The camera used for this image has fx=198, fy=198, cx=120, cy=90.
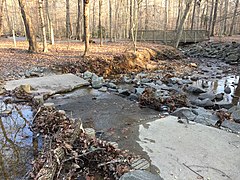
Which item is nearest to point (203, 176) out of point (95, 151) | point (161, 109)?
point (95, 151)

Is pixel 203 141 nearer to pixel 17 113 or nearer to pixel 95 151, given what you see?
pixel 95 151

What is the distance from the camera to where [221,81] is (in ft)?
29.8

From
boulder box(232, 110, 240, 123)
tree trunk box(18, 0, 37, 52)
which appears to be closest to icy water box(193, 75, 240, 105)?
boulder box(232, 110, 240, 123)

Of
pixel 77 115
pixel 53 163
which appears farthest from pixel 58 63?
pixel 53 163

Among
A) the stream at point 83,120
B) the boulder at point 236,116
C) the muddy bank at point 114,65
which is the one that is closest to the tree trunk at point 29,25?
the muddy bank at point 114,65

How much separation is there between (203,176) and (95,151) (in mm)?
1467

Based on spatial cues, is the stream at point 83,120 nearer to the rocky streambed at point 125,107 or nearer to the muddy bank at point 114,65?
the rocky streambed at point 125,107

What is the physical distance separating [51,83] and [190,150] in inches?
194

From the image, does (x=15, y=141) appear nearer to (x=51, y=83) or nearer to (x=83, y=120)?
(x=83, y=120)

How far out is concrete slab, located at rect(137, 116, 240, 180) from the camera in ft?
8.39

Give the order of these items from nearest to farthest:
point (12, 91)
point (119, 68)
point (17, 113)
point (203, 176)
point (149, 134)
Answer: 1. point (203, 176)
2. point (149, 134)
3. point (17, 113)
4. point (12, 91)
5. point (119, 68)

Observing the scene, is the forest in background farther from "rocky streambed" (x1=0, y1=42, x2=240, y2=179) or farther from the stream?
the stream

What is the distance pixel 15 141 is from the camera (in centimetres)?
340

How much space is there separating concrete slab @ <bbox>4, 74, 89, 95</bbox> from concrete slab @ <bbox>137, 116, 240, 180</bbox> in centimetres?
325
